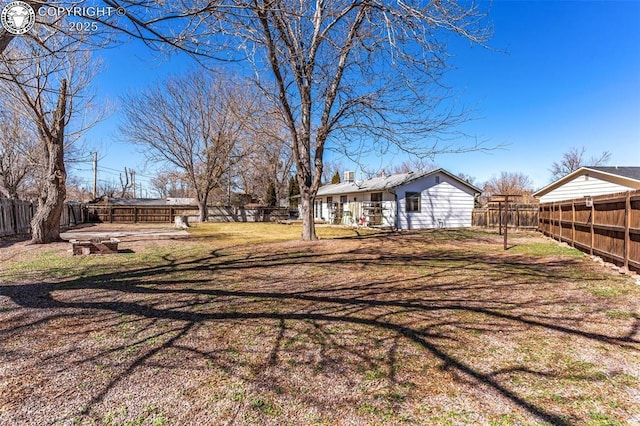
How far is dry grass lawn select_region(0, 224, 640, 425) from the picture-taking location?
6.71 ft

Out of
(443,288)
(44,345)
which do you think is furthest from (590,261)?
(44,345)

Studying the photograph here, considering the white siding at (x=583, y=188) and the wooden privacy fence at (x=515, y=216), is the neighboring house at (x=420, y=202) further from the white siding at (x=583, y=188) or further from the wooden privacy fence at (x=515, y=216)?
the white siding at (x=583, y=188)

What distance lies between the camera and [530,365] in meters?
2.62

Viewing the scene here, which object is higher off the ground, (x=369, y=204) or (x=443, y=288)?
(x=369, y=204)

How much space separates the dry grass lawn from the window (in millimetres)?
12980

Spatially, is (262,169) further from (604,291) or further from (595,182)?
(604,291)

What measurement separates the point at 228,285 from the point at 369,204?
15887 millimetres

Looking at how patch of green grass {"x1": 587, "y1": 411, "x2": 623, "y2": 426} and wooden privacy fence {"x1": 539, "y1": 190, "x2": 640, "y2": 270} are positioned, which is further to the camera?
wooden privacy fence {"x1": 539, "y1": 190, "x2": 640, "y2": 270}

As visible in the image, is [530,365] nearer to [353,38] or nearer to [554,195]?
[353,38]

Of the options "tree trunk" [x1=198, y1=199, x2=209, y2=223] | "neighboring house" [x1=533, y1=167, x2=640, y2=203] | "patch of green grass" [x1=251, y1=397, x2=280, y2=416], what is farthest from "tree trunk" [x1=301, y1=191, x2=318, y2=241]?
"tree trunk" [x1=198, y1=199, x2=209, y2=223]

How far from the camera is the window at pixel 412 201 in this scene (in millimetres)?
18672

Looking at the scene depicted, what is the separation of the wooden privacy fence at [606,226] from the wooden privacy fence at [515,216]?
6.99 metres

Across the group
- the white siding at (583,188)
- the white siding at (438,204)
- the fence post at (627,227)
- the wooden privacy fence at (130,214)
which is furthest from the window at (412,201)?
the wooden privacy fence at (130,214)

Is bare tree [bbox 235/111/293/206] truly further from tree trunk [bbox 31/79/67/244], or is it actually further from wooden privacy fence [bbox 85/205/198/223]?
tree trunk [bbox 31/79/67/244]
